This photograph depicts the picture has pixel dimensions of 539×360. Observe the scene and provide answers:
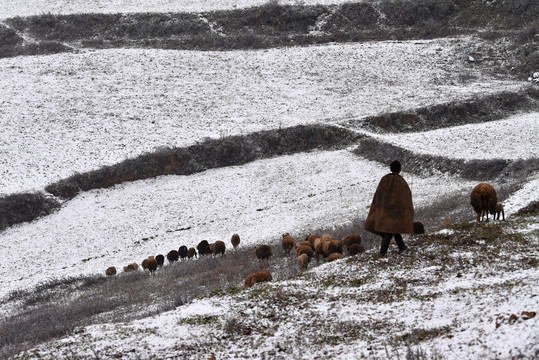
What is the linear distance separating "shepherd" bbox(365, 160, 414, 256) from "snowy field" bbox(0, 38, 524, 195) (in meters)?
20.1

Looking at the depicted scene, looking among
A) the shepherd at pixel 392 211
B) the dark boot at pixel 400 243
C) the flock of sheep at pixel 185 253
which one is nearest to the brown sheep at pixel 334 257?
the shepherd at pixel 392 211

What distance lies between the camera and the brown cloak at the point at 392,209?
1159 centimetres

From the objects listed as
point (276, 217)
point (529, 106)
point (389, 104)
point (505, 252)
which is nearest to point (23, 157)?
point (276, 217)

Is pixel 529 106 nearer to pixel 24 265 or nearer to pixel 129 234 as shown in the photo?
pixel 129 234

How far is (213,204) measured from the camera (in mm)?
30484

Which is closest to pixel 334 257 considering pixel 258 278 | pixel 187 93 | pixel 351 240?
pixel 351 240

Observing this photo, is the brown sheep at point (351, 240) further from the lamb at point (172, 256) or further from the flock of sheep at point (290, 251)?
the lamb at point (172, 256)

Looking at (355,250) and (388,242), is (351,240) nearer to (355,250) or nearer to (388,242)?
(355,250)

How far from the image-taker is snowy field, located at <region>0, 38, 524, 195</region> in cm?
3550

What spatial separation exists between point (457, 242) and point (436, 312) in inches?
169

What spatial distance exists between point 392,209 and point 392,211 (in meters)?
0.05

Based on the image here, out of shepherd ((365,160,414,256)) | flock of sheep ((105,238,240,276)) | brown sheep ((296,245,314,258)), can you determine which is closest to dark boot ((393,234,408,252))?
shepherd ((365,160,414,256))

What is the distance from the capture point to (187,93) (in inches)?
1743

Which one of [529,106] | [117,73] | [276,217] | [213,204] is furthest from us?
[117,73]
